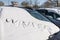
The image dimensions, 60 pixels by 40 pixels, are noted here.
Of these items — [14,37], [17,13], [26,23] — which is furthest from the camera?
[17,13]

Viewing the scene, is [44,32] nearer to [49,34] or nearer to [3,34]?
[49,34]

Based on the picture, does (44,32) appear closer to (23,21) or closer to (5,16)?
(23,21)

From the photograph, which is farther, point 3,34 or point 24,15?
point 24,15

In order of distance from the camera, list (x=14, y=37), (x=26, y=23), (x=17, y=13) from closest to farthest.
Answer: (x=14, y=37) < (x=26, y=23) < (x=17, y=13)

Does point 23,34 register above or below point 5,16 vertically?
below

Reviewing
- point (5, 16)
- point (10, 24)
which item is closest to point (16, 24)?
point (10, 24)

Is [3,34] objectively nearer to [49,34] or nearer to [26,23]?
[26,23]

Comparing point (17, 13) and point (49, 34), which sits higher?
point (17, 13)

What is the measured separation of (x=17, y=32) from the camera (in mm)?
3537

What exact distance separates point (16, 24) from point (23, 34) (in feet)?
0.77

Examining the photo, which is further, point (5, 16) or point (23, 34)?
point (5, 16)

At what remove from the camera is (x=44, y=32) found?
12.0 ft

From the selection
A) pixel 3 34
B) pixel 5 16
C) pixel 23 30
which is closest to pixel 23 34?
pixel 23 30

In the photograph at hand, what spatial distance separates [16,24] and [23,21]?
20 centimetres
